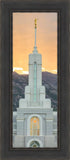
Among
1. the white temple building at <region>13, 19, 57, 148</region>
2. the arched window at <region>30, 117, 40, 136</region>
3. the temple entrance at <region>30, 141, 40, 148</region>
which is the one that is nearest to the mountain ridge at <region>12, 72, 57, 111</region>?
the white temple building at <region>13, 19, 57, 148</region>

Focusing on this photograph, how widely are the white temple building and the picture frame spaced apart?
0.18ft

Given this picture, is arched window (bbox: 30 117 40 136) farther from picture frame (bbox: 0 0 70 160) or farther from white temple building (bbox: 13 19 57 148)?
picture frame (bbox: 0 0 70 160)

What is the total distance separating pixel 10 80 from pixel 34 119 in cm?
40

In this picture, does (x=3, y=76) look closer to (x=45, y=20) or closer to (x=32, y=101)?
(x=32, y=101)

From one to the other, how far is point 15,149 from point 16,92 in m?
0.48

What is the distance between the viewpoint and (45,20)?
2062mm

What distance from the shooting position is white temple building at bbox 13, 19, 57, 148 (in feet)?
6.65

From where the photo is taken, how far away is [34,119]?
6.72 feet

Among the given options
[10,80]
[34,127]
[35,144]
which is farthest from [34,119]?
[10,80]

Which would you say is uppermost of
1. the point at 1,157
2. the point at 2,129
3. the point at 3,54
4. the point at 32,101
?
the point at 3,54

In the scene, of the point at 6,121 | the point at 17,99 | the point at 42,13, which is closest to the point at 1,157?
the point at 6,121

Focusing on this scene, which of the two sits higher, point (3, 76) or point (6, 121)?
point (3, 76)

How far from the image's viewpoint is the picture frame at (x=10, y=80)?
6.48 feet

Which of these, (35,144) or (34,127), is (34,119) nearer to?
(34,127)
